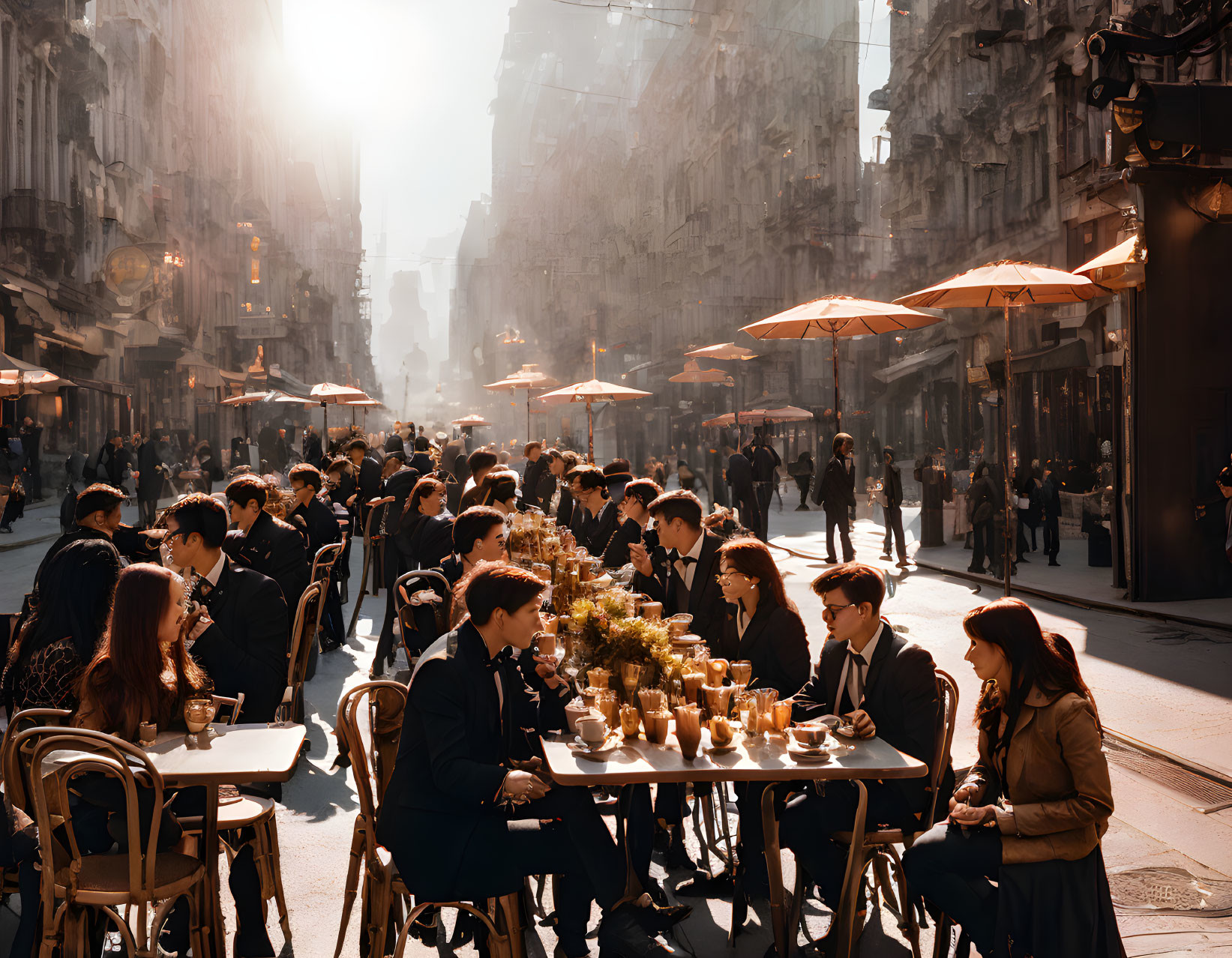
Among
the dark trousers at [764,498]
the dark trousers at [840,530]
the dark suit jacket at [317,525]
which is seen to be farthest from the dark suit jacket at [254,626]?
the dark trousers at [764,498]

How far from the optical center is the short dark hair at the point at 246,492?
6.69 m

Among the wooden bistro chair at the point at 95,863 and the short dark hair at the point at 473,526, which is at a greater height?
the short dark hair at the point at 473,526

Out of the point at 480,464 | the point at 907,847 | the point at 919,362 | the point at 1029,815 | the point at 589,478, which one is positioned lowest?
the point at 907,847

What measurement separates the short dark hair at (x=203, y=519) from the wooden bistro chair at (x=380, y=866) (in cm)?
131

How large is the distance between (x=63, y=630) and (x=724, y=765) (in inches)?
99.8

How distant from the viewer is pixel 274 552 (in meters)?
6.76

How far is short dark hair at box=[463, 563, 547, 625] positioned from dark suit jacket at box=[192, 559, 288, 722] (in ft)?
5.70

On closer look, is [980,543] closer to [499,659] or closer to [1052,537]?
[1052,537]

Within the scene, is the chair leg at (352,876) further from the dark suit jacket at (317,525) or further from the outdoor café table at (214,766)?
the dark suit jacket at (317,525)

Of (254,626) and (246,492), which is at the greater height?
(246,492)

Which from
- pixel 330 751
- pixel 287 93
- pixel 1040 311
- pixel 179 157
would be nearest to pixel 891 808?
pixel 330 751

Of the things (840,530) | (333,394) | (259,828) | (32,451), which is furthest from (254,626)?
(32,451)

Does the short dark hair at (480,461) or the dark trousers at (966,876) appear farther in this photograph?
the short dark hair at (480,461)

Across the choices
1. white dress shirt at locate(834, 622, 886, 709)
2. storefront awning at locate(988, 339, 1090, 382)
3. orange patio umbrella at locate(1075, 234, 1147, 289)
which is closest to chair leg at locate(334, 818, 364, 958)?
white dress shirt at locate(834, 622, 886, 709)
